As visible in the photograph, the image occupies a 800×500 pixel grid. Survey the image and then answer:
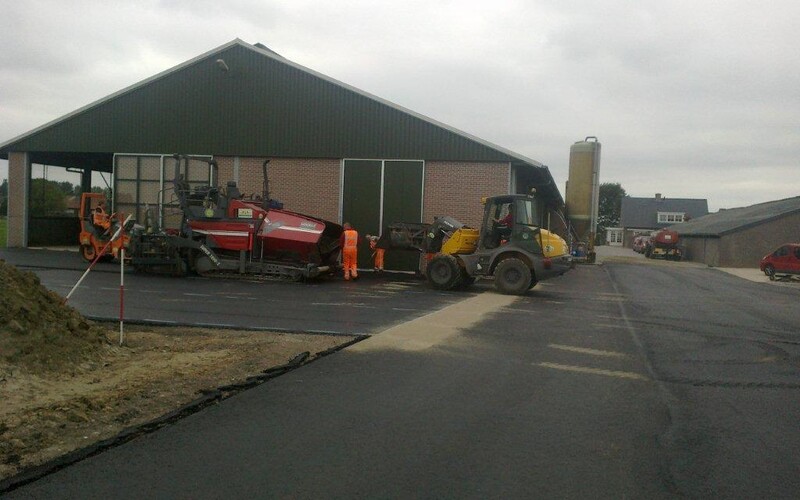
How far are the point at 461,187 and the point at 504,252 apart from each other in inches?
248

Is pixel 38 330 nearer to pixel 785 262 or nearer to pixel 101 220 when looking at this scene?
pixel 101 220

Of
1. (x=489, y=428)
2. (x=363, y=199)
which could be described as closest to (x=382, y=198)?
(x=363, y=199)

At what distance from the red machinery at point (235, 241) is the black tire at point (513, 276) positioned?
5.29 m

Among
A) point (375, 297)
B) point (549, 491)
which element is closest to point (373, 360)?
point (549, 491)

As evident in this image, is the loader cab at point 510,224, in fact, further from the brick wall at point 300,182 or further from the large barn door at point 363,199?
the brick wall at point 300,182

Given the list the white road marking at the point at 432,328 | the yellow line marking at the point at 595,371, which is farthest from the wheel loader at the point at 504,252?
the yellow line marking at the point at 595,371

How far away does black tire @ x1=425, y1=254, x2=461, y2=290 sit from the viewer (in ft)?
63.6

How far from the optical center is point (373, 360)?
29.3 ft

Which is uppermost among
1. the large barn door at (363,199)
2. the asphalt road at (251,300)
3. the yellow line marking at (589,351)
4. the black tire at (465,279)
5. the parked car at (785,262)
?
the large barn door at (363,199)

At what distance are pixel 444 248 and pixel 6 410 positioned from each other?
578 inches

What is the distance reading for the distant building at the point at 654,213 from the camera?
3848 inches

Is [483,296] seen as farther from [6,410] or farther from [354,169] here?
[6,410]

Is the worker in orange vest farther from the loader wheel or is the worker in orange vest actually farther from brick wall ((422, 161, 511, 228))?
the loader wheel

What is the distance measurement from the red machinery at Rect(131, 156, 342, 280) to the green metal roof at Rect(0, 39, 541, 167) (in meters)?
5.57
